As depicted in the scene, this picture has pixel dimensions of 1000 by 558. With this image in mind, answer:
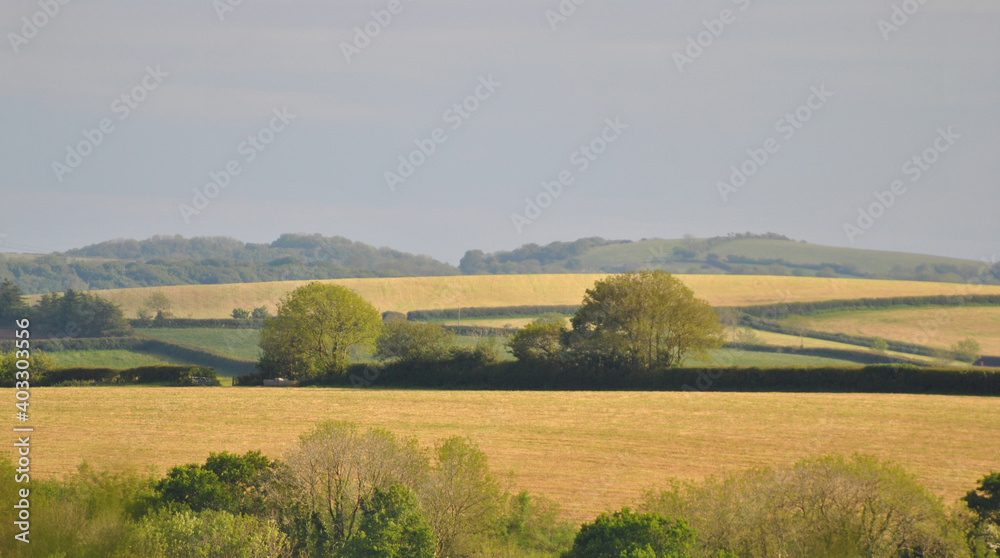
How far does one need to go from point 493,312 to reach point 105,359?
4552cm

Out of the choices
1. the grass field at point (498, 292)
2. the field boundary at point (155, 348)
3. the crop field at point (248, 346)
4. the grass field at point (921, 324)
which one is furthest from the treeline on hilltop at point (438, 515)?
the grass field at point (498, 292)

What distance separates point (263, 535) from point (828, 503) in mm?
12758

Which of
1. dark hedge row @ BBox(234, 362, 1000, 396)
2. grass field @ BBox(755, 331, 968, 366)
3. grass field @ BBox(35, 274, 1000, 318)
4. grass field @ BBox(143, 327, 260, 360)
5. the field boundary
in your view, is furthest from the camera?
grass field @ BBox(35, 274, 1000, 318)

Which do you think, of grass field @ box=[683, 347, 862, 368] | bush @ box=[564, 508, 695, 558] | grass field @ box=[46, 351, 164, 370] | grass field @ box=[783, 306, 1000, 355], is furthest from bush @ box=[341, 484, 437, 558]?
grass field @ box=[783, 306, 1000, 355]

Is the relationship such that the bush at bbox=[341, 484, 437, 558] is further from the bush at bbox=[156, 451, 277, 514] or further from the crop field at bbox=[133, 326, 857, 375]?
the crop field at bbox=[133, 326, 857, 375]

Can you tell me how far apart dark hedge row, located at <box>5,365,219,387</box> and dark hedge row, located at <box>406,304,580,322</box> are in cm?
4513

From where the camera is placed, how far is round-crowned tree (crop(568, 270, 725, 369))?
53.0 m

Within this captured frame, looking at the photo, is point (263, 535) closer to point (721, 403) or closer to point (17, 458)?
point (17, 458)

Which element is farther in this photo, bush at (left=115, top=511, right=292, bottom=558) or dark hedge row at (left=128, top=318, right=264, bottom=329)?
dark hedge row at (left=128, top=318, right=264, bottom=329)

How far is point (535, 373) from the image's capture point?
5328 centimetres

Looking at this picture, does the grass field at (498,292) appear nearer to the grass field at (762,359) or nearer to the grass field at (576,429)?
the grass field at (762,359)

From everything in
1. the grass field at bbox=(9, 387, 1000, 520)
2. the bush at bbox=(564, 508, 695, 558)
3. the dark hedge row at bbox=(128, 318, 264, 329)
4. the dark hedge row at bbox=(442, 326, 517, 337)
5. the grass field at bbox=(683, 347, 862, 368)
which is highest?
the dark hedge row at bbox=(128, 318, 264, 329)

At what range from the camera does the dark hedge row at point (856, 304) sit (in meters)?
96.4

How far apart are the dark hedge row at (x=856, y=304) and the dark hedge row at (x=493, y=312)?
72.3ft
